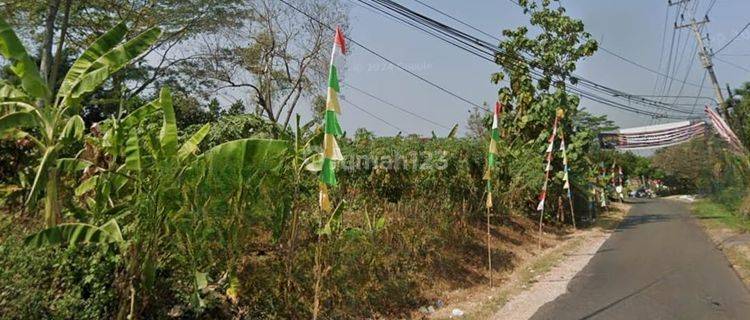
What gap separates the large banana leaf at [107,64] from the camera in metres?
5.37

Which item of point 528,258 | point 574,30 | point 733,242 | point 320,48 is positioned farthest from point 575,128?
point 320,48

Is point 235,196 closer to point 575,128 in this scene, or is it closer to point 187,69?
point 575,128

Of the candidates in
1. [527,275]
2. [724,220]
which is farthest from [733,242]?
[724,220]

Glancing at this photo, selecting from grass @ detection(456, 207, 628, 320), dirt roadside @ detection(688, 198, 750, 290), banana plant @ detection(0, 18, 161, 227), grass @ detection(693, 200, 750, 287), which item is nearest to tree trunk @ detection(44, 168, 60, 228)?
banana plant @ detection(0, 18, 161, 227)

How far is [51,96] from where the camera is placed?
5.38 meters

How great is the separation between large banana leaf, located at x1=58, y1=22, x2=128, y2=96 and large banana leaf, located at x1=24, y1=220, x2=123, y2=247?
5.54 feet

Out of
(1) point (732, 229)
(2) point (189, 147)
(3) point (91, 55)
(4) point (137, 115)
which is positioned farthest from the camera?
(1) point (732, 229)

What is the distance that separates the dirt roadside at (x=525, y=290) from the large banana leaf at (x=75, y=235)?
4.49m

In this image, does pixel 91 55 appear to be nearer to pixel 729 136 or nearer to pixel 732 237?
pixel 732 237

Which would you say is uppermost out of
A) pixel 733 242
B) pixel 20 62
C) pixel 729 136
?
pixel 729 136

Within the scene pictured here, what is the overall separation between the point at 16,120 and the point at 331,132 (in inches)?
114

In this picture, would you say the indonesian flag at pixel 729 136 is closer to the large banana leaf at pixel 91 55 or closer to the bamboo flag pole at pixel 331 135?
the bamboo flag pole at pixel 331 135

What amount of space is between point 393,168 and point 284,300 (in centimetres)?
448

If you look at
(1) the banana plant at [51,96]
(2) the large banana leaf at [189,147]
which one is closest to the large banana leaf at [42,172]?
(1) the banana plant at [51,96]
